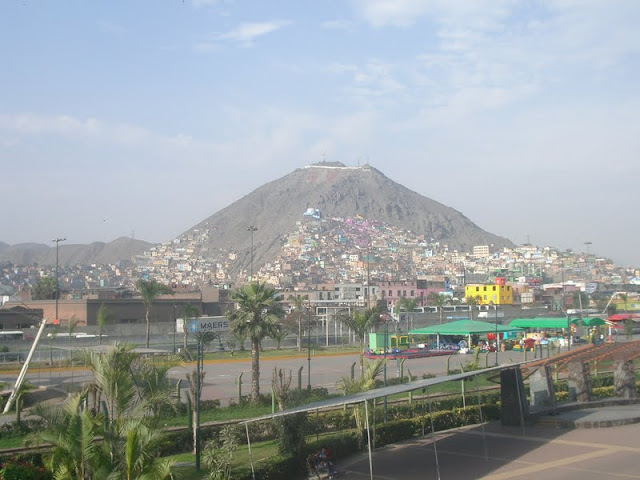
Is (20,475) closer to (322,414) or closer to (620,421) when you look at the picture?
(322,414)

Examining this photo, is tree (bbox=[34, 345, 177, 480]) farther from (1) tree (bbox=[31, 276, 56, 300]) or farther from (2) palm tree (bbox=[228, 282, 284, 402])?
(1) tree (bbox=[31, 276, 56, 300])

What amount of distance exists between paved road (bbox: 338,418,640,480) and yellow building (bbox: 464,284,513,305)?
89.4m

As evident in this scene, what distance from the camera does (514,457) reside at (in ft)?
58.6

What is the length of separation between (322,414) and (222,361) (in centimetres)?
2223

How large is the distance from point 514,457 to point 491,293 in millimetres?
96385

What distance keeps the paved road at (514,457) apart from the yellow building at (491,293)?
89.4 m

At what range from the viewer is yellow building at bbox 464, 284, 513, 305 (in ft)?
362

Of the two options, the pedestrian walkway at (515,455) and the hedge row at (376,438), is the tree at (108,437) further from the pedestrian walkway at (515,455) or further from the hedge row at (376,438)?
the pedestrian walkway at (515,455)

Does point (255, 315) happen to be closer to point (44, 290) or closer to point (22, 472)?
point (22, 472)

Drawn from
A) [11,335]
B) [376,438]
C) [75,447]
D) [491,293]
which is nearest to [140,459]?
[75,447]

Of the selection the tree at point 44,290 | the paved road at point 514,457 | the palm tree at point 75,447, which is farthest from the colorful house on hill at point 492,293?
the palm tree at point 75,447

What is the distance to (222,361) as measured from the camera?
43.5 m

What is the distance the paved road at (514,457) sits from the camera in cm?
1609

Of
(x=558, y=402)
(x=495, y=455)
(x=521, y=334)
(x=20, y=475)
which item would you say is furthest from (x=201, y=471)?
(x=521, y=334)
